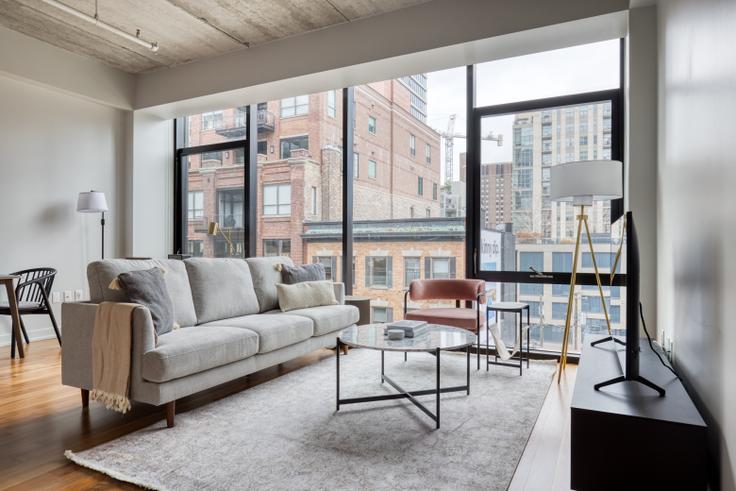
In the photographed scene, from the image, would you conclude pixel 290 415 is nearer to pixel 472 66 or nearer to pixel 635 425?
pixel 635 425

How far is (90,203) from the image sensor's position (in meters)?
5.29

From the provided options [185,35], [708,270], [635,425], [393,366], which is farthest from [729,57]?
[185,35]

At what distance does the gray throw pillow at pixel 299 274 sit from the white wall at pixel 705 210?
288 centimetres

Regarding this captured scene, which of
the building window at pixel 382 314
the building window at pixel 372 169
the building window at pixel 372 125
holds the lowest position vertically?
the building window at pixel 382 314

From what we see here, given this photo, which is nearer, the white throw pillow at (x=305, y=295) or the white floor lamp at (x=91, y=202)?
the white throw pillow at (x=305, y=295)

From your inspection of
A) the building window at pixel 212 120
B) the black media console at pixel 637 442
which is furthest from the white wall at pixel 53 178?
the black media console at pixel 637 442

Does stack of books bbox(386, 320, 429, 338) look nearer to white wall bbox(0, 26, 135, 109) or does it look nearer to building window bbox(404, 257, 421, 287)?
building window bbox(404, 257, 421, 287)

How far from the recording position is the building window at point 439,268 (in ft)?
16.0

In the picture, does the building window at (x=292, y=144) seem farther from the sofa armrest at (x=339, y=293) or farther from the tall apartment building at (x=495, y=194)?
the tall apartment building at (x=495, y=194)

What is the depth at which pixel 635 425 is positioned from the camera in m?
1.63

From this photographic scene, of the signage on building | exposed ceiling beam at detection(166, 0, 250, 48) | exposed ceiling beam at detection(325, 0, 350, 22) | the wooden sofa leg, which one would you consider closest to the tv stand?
the wooden sofa leg

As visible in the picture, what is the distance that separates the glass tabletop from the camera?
283cm

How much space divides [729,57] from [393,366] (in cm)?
312

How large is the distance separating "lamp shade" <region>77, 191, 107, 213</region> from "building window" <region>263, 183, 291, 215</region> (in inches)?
70.5
